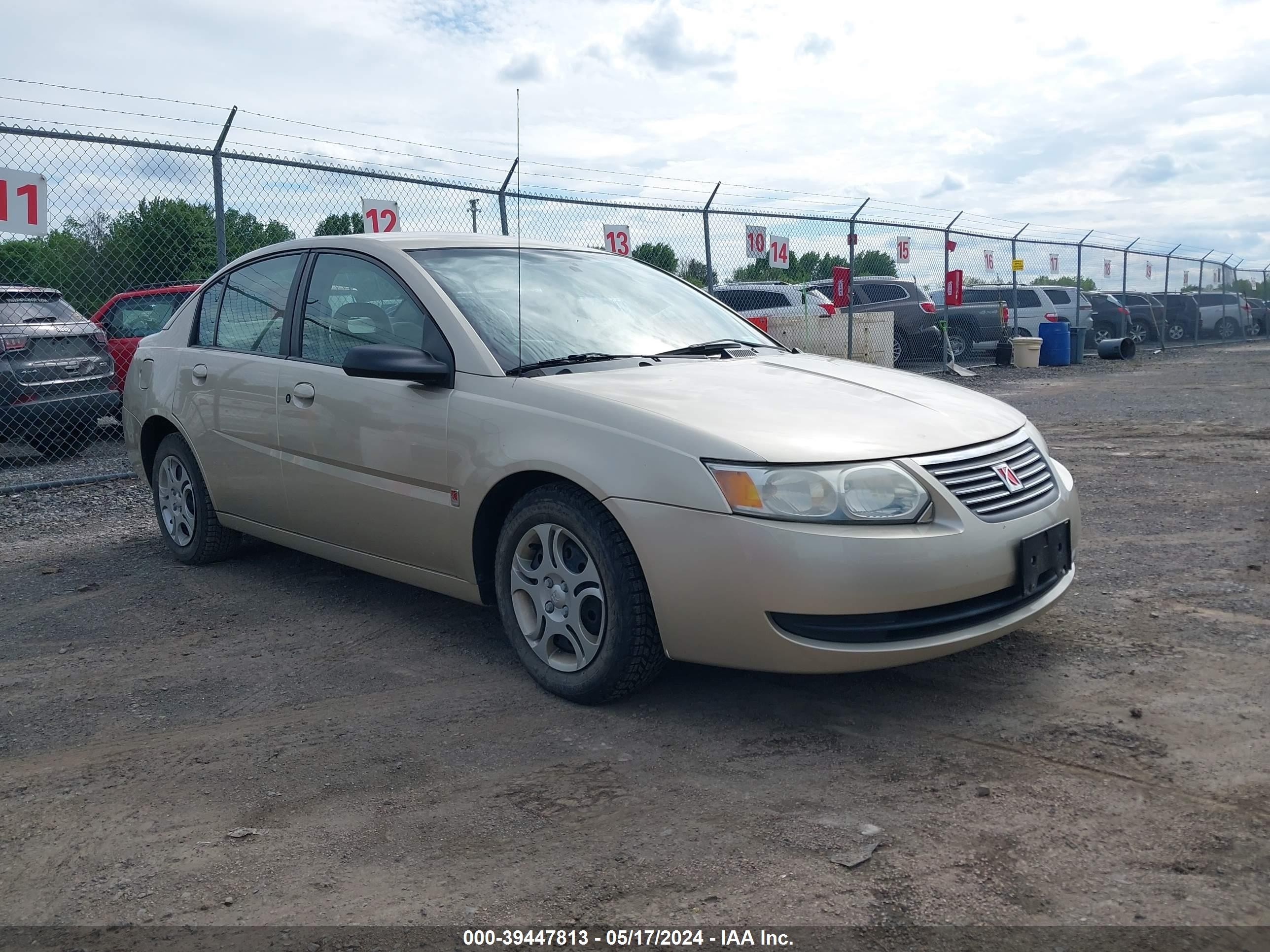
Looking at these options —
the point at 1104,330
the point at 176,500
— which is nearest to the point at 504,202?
the point at 176,500

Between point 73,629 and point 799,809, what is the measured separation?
11.0 feet

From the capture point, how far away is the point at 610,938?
7.61 feet

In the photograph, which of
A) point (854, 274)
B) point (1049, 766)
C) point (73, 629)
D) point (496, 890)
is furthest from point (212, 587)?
point (854, 274)

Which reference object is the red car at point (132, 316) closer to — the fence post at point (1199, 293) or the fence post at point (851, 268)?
the fence post at point (851, 268)

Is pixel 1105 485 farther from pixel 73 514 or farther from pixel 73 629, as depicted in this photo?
pixel 73 514

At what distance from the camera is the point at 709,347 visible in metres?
4.45

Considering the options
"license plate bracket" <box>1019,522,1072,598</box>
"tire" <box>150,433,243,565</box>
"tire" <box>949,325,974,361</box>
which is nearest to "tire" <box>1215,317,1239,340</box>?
"tire" <box>949,325,974,361</box>

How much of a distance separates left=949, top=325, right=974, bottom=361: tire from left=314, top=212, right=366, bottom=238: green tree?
1528 centimetres

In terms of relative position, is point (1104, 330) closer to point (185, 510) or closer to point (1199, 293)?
point (1199, 293)

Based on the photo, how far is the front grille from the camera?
11.1 ft

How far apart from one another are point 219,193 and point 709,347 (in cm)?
542

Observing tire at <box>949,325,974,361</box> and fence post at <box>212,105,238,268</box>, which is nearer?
fence post at <box>212,105,238,268</box>

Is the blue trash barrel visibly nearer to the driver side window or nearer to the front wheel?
the front wheel

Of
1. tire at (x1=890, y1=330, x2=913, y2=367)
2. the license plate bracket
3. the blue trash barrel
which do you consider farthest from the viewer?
the blue trash barrel
